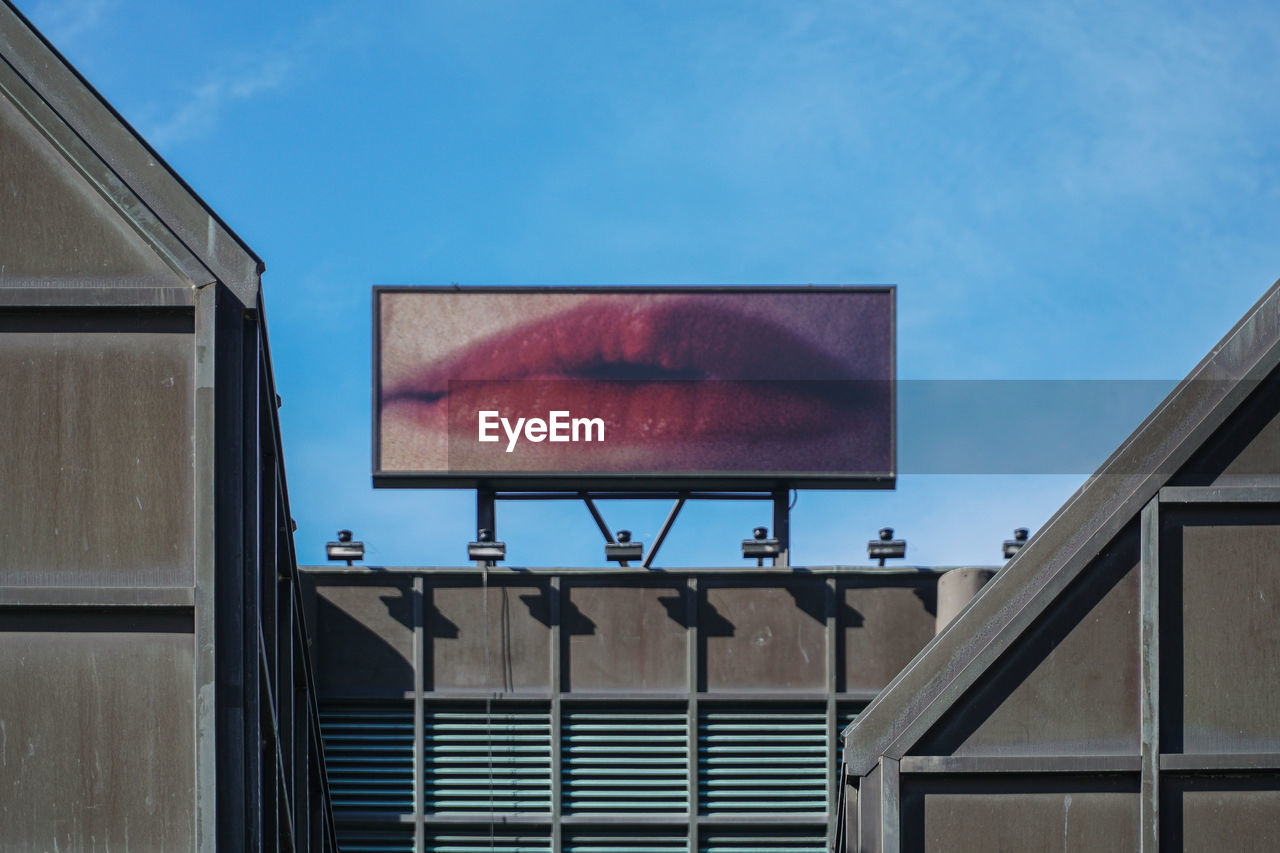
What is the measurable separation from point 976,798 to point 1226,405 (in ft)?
10.3

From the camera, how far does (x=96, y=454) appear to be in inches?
319

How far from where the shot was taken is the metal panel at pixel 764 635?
15.9m

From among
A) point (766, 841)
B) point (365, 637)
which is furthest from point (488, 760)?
point (766, 841)

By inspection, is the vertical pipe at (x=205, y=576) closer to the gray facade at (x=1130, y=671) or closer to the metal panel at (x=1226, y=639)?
the gray facade at (x=1130, y=671)

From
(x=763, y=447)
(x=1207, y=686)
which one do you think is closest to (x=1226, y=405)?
(x=1207, y=686)

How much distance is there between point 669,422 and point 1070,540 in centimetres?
955

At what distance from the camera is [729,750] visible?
15.8 meters

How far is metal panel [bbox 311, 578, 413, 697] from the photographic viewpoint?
1579cm

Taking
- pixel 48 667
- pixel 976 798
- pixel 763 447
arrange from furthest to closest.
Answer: pixel 763 447, pixel 976 798, pixel 48 667

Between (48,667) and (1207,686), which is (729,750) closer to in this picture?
(1207,686)

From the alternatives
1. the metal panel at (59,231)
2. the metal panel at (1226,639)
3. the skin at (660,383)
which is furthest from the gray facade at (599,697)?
the metal panel at (59,231)

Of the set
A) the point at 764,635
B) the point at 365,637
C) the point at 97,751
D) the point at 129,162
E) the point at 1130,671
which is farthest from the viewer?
the point at 764,635

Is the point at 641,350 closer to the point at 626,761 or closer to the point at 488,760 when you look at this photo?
the point at 626,761

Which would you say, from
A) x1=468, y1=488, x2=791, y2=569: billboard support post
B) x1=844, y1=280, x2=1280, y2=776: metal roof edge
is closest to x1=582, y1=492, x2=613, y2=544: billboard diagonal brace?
x1=468, y1=488, x2=791, y2=569: billboard support post
